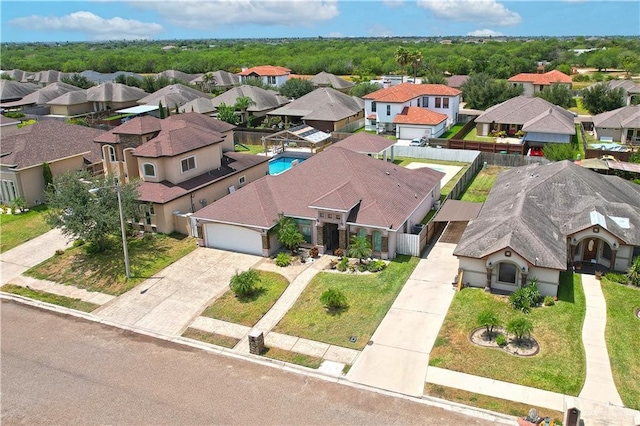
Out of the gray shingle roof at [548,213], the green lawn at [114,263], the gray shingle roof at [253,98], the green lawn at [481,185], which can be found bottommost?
the green lawn at [114,263]

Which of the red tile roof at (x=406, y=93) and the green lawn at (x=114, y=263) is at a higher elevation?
the red tile roof at (x=406, y=93)

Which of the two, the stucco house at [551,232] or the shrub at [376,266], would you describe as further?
the shrub at [376,266]

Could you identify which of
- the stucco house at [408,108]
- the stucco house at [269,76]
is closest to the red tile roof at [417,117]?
the stucco house at [408,108]

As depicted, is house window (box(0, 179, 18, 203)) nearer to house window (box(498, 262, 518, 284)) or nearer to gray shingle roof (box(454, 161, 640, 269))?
gray shingle roof (box(454, 161, 640, 269))

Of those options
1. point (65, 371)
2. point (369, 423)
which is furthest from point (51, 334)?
point (369, 423)

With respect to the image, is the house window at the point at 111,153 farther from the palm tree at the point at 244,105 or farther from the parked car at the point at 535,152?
the parked car at the point at 535,152

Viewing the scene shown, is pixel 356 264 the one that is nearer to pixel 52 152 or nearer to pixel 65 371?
pixel 65 371
